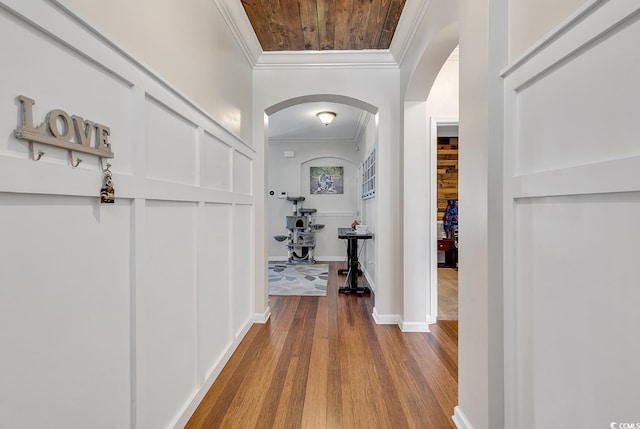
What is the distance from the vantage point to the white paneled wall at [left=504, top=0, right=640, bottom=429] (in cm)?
70

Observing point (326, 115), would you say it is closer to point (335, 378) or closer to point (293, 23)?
point (293, 23)

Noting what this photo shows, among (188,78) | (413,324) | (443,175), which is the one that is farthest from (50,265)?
(443,175)

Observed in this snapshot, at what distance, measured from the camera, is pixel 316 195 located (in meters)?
6.41

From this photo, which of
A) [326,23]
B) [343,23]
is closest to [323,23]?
[326,23]

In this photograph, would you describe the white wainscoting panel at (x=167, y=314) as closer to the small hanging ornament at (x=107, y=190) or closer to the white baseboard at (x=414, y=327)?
the small hanging ornament at (x=107, y=190)

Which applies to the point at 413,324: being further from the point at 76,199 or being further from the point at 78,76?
the point at 78,76

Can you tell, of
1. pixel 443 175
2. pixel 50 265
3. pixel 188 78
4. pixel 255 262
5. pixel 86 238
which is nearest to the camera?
pixel 50 265

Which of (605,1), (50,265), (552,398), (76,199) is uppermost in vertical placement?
(605,1)

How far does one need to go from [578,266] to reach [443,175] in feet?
17.5

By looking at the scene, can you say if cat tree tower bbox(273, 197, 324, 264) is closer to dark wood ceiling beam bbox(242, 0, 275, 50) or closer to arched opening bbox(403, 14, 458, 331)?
arched opening bbox(403, 14, 458, 331)

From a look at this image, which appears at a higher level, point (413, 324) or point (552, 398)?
point (552, 398)

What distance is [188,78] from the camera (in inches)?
60.0

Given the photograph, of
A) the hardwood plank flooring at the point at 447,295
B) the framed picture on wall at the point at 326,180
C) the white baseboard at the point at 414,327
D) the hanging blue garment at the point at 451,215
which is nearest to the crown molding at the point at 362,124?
the framed picture on wall at the point at 326,180

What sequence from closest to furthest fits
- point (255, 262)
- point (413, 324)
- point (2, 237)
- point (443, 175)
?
point (2, 237)
point (413, 324)
point (255, 262)
point (443, 175)
